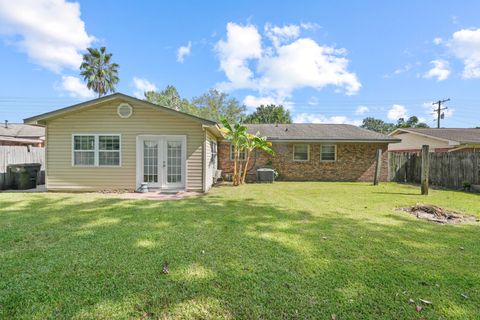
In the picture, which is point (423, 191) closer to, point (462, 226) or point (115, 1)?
point (462, 226)

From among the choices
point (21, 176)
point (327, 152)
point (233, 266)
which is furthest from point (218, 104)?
point (233, 266)

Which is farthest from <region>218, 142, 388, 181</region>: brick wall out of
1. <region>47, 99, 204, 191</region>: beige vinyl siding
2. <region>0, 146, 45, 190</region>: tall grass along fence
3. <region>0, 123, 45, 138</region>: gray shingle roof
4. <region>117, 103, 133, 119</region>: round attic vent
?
<region>0, 123, 45, 138</region>: gray shingle roof

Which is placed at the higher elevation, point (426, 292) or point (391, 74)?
point (391, 74)

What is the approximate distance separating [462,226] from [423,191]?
4917 millimetres

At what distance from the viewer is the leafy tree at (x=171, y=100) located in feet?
122

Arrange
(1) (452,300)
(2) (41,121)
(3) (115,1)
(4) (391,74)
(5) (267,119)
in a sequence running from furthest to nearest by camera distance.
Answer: (5) (267,119), (4) (391,74), (3) (115,1), (2) (41,121), (1) (452,300)

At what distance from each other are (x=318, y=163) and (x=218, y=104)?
87.9 ft

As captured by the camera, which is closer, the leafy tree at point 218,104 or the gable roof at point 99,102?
the gable roof at point 99,102

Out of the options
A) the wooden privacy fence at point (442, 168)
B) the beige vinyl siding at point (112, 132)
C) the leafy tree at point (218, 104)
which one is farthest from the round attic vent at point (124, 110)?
the leafy tree at point (218, 104)

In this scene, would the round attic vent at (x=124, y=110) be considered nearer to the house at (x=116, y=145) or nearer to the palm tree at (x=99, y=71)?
the house at (x=116, y=145)

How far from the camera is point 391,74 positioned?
843 inches

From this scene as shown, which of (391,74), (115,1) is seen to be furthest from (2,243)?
(391,74)

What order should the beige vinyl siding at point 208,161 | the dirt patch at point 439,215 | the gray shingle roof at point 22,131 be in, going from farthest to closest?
the gray shingle roof at point 22,131
the beige vinyl siding at point 208,161
the dirt patch at point 439,215

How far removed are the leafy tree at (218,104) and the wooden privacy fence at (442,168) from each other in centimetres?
2674
